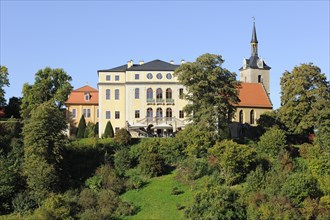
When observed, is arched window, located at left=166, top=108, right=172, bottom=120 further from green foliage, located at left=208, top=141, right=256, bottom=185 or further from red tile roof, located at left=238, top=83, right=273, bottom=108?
green foliage, located at left=208, top=141, right=256, bottom=185

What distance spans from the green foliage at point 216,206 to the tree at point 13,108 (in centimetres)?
3397

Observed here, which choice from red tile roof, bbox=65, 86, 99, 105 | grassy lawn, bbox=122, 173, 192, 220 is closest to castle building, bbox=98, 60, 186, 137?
red tile roof, bbox=65, 86, 99, 105

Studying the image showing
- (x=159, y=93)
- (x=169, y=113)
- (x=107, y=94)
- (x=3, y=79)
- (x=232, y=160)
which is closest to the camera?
(x=232, y=160)

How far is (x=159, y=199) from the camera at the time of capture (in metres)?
51.2

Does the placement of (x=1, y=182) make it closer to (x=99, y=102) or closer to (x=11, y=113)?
(x=99, y=102)

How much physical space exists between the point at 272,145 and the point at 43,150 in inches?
742

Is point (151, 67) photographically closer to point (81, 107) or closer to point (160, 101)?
point (160, 101)

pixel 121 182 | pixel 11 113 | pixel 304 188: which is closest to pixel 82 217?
pixel 121 182

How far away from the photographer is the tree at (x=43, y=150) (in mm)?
50906

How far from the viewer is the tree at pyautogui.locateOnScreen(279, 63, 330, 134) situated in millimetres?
61875

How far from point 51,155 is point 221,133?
1586 centimetres

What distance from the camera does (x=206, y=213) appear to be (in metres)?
46.7

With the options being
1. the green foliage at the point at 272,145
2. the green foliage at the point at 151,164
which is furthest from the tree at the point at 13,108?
the green foliage at the point at 272,145

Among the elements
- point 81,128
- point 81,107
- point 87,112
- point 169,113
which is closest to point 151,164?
point 169,113
